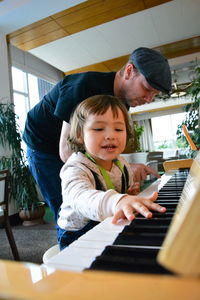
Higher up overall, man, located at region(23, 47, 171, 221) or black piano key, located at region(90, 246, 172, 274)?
man, located at region(23, 47, 171, 221)

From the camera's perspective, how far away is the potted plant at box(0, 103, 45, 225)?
4.03 m

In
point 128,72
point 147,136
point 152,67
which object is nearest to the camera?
point 152,67

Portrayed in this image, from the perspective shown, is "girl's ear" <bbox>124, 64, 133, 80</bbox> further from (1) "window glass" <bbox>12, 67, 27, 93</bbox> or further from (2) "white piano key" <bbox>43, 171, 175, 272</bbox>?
(1) "window glass" <bbox>12, 67, 27, 93</bbox>

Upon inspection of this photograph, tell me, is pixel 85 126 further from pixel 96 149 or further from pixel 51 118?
pixel 51 118

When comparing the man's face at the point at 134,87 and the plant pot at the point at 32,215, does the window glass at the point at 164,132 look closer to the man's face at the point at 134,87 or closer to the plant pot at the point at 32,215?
the plant pot at the point at 32,215

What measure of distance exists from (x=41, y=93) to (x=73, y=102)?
581 cm

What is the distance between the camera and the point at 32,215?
415 centimetres

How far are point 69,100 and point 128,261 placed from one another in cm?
100

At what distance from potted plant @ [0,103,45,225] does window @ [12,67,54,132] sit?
1474 mm

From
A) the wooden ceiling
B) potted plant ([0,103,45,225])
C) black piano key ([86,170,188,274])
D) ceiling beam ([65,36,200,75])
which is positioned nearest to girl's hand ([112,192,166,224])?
black piano key ([86,170,188,274])

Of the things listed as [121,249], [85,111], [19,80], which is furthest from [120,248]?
[19,80]

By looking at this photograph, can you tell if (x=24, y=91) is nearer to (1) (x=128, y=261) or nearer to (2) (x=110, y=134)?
(2) (x=110, y=134)

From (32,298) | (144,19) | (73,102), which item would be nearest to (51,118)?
(73,102)

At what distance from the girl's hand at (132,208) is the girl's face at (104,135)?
0.36 meters
